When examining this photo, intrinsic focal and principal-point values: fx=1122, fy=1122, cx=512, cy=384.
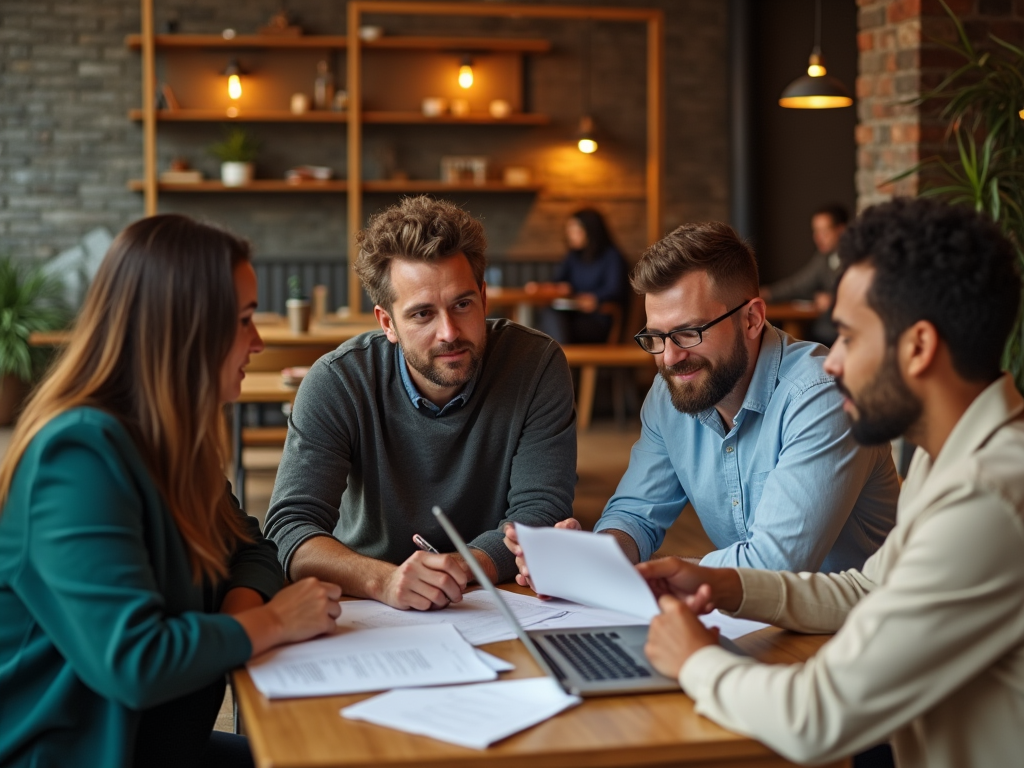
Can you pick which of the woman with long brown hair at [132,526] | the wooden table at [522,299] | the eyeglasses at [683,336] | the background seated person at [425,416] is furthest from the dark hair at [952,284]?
the wooden table at [522,299]

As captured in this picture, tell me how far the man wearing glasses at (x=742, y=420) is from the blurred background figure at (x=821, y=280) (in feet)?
17.5

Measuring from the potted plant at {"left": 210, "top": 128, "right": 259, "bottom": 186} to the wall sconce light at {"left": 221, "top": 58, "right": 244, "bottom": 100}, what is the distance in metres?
0.31

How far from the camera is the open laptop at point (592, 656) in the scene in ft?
4.36

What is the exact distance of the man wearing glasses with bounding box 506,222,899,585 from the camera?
184 cm

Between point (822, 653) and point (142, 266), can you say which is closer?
point (822, 653)

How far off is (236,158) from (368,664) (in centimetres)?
721

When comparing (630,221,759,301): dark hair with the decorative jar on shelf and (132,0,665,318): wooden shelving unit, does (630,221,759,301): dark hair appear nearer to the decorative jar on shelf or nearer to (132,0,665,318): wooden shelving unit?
(132,0,665,318): wooden shelving unit

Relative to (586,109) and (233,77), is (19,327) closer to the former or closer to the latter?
(233,77)

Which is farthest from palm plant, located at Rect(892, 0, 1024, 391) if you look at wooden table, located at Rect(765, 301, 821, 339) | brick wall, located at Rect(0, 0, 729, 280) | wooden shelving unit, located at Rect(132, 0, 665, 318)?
brick wall, located at Rect(0, 0, 729, 280)

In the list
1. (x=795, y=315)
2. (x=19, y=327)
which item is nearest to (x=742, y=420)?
(x=795, y=315)

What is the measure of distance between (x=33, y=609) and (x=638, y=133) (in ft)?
26.1

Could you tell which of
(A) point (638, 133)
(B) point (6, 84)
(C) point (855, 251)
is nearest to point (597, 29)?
(A) point (638, 133)

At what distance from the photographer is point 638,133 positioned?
8797mm

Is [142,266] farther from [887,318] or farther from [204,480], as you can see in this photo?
[887,318]
